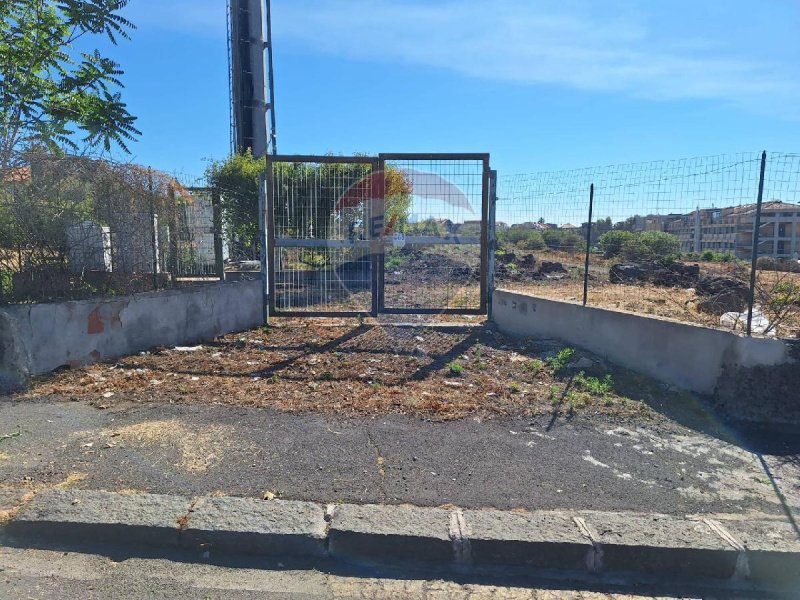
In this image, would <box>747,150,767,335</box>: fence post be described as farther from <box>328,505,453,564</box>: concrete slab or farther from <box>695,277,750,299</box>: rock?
<box>328,505,453,564</box>: concrete slab

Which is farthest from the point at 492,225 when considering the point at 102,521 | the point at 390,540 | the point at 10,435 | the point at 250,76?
the point at 250,76

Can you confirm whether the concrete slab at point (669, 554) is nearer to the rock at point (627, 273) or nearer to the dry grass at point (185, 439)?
the dry grass at point (185, 439)

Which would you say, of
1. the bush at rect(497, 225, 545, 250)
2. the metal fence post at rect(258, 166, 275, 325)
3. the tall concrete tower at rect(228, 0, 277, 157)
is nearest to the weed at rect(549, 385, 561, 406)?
the bush at rect(497, 225, 545, 250)

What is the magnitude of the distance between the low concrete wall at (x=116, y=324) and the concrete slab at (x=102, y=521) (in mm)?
2895

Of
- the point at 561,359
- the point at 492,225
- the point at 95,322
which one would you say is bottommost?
the point at 561,359

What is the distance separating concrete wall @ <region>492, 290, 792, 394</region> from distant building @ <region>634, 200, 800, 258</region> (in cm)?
104

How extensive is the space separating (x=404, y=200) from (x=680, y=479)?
6.24 metres

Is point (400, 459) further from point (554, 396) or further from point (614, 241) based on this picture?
point (614, 241)

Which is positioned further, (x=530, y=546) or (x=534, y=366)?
(x=534, y=366)

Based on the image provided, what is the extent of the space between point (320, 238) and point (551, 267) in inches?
313

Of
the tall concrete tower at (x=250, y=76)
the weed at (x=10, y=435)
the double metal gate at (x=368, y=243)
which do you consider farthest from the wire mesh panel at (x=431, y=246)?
the tall concrete tower at (x=250, y=76)

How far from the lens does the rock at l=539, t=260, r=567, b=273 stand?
14750 mm

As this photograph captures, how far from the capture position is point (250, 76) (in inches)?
761

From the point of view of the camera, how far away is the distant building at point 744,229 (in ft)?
18.9
